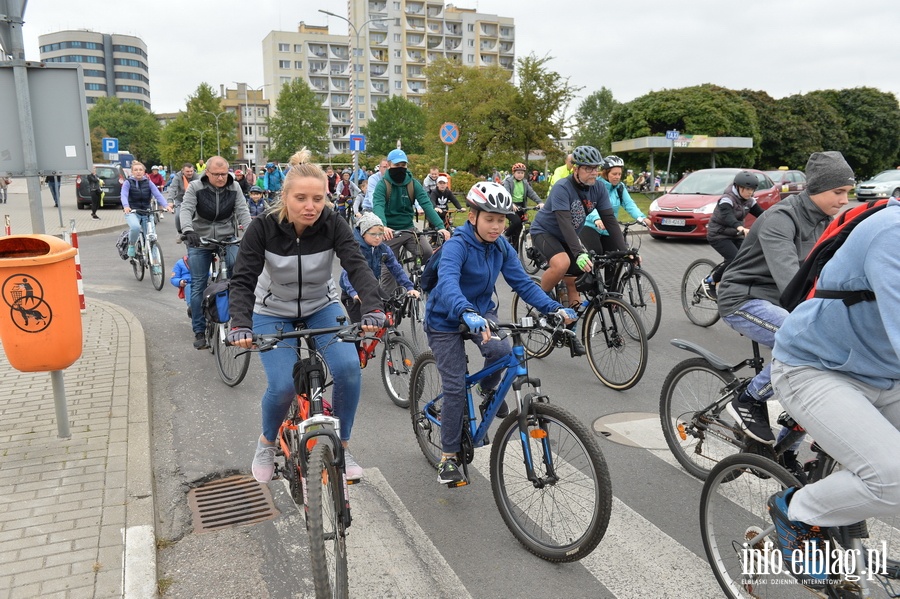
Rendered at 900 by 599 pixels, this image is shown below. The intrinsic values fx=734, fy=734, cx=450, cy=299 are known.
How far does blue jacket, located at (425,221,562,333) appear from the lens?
13.5 feet

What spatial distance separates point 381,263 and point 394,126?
291 feet

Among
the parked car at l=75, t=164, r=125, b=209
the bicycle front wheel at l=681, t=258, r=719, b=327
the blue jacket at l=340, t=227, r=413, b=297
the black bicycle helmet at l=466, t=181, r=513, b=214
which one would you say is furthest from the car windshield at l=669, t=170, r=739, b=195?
the parked car at l=75, t=164, r=125, b=209

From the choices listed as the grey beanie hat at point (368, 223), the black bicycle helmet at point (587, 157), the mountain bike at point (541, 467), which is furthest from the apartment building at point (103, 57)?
the mountain bike at point (541, 467)

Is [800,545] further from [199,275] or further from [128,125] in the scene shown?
[128,125]

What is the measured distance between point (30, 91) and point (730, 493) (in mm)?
5397

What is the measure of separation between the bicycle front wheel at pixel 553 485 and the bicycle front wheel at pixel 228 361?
11.5ft

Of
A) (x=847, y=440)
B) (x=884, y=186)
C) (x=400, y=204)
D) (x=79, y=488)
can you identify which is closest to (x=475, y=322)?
(x=847, y=440)

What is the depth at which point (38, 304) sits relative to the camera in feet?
15.5

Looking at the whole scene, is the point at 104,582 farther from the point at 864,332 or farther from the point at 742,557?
the point at 864,332

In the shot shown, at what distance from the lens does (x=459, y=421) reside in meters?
4.18

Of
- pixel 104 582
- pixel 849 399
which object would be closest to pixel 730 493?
pixel 849 399

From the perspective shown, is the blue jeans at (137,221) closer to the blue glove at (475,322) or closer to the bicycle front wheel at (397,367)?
the bicycle front wheel at (397,367)

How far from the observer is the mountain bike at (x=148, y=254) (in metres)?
12.1

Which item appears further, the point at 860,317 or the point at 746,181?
the point at 746,181
